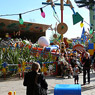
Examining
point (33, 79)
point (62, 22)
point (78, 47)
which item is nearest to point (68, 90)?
point (33, 79)

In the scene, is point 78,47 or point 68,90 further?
point 78,47

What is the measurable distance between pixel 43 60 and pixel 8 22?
10.8m

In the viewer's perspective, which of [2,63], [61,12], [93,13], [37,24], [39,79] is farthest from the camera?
[93,13]

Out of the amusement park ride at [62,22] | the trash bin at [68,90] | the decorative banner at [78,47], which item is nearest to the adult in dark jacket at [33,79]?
the trash bin at [68,90]

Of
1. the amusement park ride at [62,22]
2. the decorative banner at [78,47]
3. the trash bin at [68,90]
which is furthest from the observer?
the decorative banner at [78,47]

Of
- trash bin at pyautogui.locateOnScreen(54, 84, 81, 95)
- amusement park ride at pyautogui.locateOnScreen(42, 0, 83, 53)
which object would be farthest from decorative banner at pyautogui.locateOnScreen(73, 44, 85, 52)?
trash bin at pyautogui.locateOnScreen(54, 84, 81, 95)

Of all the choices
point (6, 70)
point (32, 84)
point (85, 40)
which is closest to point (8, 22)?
point (6, 70)

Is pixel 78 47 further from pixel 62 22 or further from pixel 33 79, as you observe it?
pixel 33 79

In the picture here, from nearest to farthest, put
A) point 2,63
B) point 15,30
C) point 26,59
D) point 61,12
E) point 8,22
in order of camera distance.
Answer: point 2,63, point 26,59, point 61,12, point 8,22, point 15,30

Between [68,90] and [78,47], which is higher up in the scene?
[78,47]

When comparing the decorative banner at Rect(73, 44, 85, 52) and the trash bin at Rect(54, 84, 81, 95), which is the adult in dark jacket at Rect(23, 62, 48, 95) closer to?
the trash bin at Rect(54, 84, 81, 95)

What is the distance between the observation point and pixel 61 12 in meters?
11.7

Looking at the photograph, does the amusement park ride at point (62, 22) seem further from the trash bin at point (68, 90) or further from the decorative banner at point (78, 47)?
the trash bin at point (68, 90)

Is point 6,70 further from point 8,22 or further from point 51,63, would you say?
point 8,22
